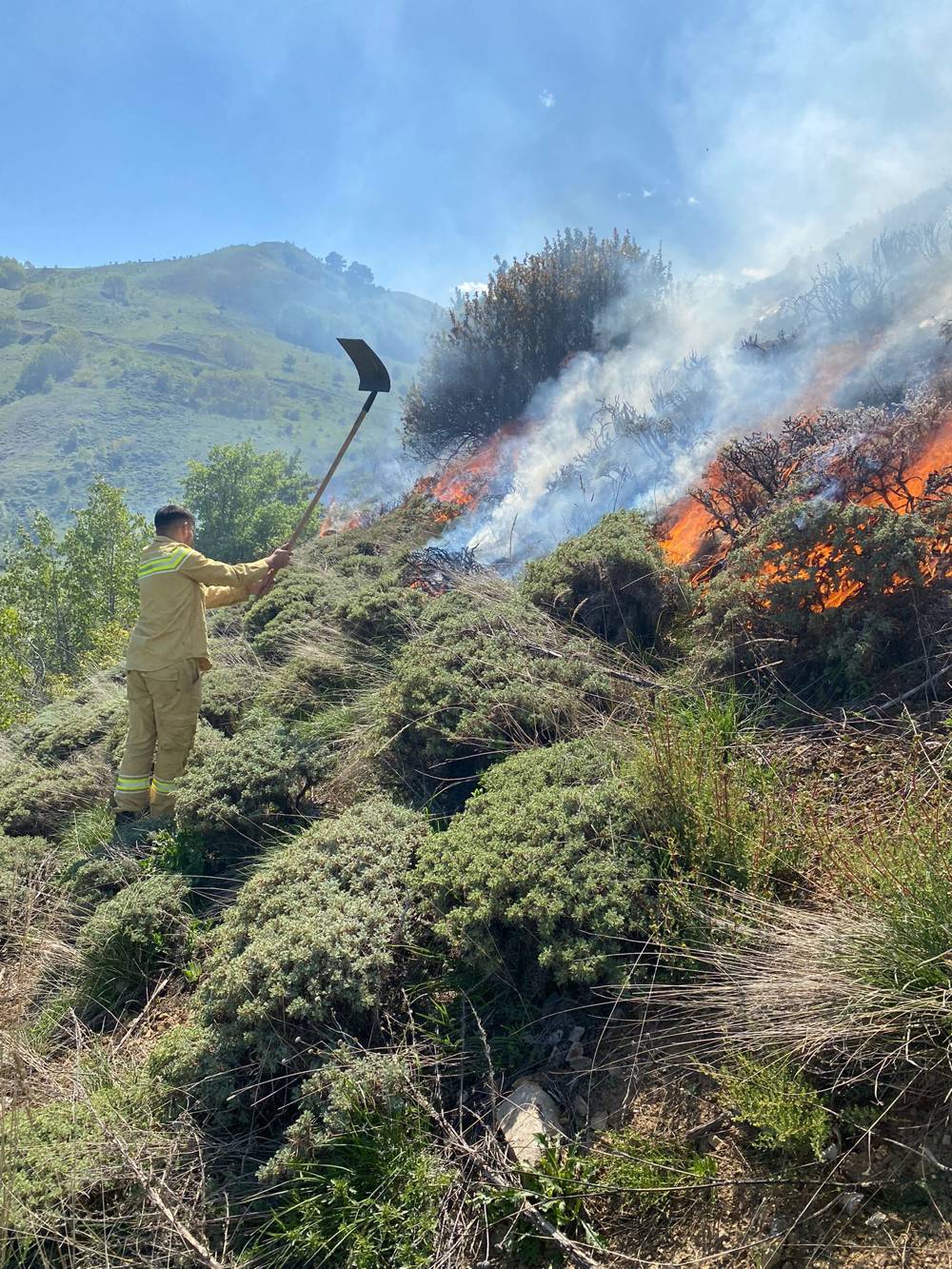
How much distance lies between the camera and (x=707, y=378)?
10047 mm

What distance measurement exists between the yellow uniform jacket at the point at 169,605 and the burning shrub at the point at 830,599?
342 cm

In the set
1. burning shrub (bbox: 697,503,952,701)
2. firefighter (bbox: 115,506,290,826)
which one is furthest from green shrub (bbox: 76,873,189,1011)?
burning shrub (bbox: 697,503,952,701)

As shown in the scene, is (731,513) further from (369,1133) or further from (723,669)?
(369,1133)

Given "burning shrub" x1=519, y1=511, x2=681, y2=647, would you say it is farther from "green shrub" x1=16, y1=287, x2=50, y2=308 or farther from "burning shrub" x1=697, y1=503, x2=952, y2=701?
"green shrub" x1=16, y1=287, x2=50, y2=308

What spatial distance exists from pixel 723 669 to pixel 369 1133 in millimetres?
3028

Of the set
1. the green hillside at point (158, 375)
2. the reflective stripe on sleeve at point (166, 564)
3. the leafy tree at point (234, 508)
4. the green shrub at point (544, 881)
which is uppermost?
the green hillside at point (158, 375)

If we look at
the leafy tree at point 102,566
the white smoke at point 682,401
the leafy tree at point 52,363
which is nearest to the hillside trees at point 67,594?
the leafy tree at point 102,566

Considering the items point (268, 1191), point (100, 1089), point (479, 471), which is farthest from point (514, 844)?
point (479, 471)

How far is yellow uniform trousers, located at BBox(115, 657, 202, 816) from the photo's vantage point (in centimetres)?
505

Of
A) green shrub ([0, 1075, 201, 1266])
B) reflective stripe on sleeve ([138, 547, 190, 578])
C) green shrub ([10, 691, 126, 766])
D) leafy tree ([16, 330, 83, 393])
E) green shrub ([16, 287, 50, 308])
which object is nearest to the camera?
green shrub ([0, 1075, 201, 1266])

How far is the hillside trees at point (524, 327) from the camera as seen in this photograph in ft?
45.5

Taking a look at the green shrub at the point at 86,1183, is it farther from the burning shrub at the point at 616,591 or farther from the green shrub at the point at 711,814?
the burning shrub at the point at 616,591

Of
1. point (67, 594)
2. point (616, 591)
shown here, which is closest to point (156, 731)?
→ point (616, 591)

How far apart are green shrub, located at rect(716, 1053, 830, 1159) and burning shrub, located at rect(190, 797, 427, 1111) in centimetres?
133
